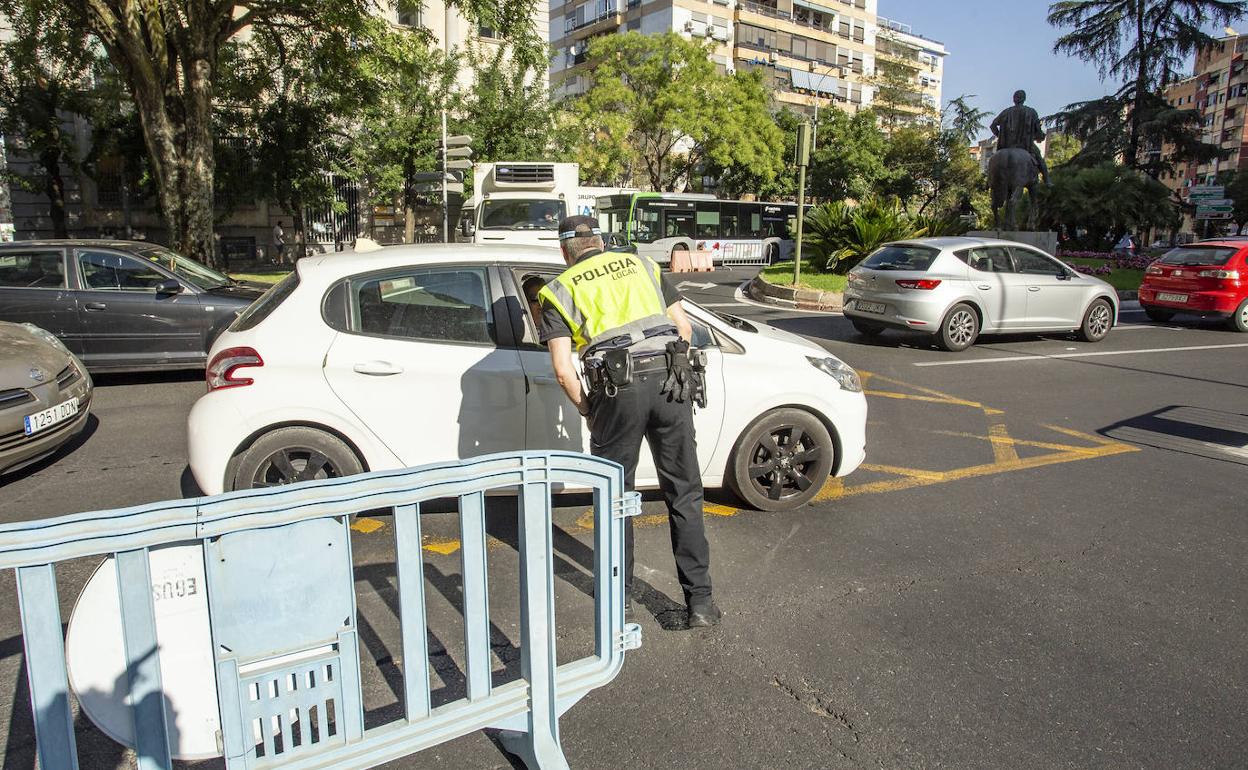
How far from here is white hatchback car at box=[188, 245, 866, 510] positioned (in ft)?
13.4

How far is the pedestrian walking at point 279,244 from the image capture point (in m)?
27.3

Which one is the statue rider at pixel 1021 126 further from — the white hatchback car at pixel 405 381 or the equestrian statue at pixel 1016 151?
the white hatchback car at pixel 405 381

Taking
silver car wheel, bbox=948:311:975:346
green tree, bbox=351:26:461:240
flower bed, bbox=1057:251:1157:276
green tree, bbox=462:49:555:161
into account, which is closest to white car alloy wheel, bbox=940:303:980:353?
silver car wheel, bbox=948:311:975:346

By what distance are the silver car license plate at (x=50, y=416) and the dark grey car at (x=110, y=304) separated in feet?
7.89

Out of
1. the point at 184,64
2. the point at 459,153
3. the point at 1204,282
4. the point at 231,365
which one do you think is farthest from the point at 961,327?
the point at 184,64

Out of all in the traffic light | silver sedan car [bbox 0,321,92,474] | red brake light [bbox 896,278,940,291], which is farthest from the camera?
the traffic light

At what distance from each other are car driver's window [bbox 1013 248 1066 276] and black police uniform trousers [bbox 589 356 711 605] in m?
9.50

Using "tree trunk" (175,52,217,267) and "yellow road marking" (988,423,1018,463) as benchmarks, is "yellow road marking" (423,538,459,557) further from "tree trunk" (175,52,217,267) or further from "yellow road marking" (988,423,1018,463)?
"tree trunk" (175,52,217,267)

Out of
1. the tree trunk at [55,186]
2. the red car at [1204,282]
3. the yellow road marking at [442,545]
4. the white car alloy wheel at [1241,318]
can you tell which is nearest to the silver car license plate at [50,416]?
the yellow road marking at [442,545]

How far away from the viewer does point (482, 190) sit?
1847 cm

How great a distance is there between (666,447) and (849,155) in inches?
1838

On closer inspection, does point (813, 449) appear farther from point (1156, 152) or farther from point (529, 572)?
point (1156, 152)

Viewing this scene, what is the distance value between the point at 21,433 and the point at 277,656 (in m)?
4.20

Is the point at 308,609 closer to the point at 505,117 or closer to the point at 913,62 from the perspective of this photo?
the point at 505,117
